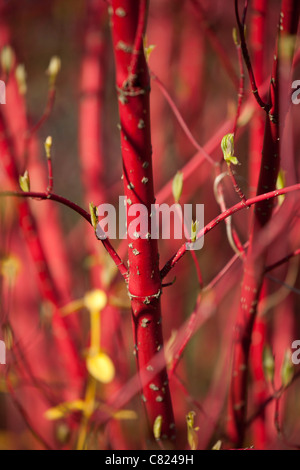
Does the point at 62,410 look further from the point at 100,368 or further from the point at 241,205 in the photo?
A: the point at 241,205

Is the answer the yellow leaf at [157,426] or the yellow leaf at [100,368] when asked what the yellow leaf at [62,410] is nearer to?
the yellow leaf at [100,368]

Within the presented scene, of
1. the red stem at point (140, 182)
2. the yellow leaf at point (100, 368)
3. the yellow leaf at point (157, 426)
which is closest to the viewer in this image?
the red stem at point (140, 182)

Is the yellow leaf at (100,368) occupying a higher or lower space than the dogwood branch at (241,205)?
lower

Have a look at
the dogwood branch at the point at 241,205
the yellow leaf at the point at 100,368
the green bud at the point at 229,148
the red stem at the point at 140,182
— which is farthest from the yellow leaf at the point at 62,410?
the green bud at the point at 229,148

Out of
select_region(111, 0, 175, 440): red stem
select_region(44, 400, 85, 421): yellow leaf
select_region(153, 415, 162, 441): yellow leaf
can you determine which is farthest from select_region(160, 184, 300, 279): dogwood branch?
select_region(44, 400, 85, 421): yellow leaf

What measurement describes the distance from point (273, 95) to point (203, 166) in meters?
0.48

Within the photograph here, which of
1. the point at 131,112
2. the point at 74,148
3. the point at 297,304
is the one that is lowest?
the point at 297,304

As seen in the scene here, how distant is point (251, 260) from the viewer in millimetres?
434

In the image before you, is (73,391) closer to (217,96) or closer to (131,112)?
(131,112)

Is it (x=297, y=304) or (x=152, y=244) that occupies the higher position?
(x=152, y=244)

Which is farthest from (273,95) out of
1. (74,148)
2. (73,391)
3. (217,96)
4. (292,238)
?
(74,148)

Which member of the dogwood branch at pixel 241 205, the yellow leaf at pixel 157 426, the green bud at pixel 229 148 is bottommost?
the yellow leaf at pixel 157 426

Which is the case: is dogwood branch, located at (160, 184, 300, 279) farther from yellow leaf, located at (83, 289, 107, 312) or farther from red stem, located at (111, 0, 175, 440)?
yellow leaf, located at (83, 289, 107, 312)

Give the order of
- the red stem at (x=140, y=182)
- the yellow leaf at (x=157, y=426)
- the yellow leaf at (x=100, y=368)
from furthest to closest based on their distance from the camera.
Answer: the yellow leaf at (x=100, y=368) → the yellow leaf at (x=157, y=426) → the red stem at (x=140, y=182)
